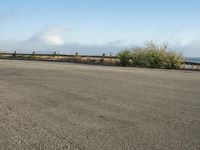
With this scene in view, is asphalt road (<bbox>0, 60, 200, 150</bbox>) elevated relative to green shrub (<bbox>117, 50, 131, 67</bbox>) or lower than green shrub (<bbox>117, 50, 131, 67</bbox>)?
lower

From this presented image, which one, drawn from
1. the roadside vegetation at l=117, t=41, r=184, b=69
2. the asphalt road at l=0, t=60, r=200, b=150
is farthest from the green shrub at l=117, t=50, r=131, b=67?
the asphalt road at l=0, t=60, r=200, b=150

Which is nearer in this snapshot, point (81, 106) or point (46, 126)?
point (46, 126)

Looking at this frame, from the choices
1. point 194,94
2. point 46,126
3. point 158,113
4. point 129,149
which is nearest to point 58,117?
point 46,126

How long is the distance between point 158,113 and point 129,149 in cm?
343

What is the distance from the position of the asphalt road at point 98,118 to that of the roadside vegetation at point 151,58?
2147 centimetres

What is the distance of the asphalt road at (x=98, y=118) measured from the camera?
7.67 metres

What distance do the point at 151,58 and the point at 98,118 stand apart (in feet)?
92.2

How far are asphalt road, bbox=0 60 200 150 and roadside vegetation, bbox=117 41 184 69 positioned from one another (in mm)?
21466

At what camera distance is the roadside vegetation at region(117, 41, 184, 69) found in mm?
36763

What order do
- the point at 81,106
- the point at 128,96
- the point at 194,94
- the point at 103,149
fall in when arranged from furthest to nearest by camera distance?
1. the point at 194,94
2. the point at 128,96
3. the point at 81,106
4. the point at 103,149

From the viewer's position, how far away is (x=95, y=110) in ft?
35.3

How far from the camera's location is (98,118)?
9789 mm

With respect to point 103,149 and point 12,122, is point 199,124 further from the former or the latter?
point 12,122

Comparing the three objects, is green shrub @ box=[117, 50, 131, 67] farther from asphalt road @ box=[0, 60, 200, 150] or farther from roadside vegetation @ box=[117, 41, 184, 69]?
asphalt road @ box=[0, 60, 200, 150]
